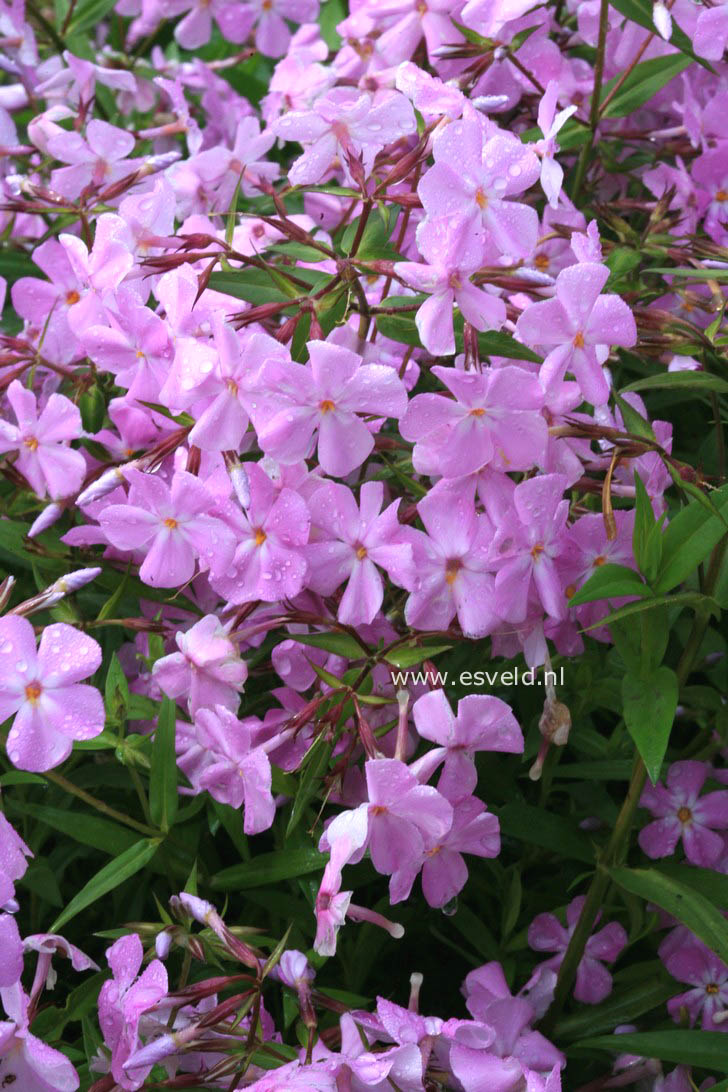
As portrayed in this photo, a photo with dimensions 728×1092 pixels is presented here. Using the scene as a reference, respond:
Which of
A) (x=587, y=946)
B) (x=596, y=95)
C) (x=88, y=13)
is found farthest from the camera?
(x=88, y=13)

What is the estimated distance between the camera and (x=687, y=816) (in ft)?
3.55

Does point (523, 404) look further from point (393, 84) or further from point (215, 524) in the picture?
point (393, 84)

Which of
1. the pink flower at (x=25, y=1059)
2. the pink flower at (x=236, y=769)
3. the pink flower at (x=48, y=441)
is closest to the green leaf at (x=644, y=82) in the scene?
the pink flower at (x=48, y=441)

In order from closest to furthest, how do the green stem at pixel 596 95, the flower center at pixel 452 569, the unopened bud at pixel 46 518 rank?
the flower center at pixel 452 569 < the unopened bud at pixel 46 518 < the green stem at pixel 596 95

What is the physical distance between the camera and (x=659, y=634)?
36.4 inches

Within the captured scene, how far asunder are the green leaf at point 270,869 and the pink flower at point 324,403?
1.02ft

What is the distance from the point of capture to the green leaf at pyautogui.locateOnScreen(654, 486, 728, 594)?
2.93ft

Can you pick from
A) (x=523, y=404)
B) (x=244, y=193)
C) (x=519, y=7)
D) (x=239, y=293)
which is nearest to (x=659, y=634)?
(x=523, y=404)

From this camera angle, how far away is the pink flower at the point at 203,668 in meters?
0.94

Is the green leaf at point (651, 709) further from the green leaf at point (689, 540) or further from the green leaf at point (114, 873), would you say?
the green leaf at point (114, 873)

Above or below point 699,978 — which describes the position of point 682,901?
above

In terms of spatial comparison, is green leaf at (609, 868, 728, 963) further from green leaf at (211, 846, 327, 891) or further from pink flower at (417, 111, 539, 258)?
pink flower at (417, 111, 539, 258)

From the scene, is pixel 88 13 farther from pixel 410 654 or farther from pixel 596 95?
pixel 410 654

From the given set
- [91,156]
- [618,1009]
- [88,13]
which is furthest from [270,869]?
[88,13]
